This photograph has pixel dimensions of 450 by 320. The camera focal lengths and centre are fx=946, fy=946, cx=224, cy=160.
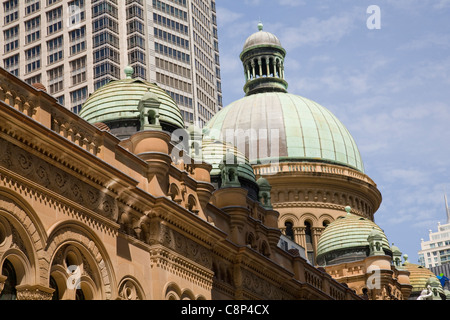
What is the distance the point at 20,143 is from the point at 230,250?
14456 mm

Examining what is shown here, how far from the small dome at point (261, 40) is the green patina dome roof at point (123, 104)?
4817 cm

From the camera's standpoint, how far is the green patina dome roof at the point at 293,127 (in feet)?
268

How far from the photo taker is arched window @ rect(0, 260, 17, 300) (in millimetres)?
28688

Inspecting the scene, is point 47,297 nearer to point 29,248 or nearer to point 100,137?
point 29,248

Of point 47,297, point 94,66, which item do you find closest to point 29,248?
point 47,297

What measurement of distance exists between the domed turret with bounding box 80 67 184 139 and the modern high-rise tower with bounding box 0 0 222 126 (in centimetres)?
8494

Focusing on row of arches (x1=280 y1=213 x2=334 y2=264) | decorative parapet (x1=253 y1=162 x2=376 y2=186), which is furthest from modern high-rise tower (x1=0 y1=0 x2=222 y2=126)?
row of arches (x1=280 y1=213 x2=334 y2=264)

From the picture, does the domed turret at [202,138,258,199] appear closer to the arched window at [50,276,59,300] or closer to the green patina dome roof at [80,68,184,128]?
the green patina dome roof at [80,68,184,128]

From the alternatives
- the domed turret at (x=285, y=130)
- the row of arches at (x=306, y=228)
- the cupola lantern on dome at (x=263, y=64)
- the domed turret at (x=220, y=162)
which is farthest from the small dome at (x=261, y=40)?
the domed turret at (x=220, y=162)

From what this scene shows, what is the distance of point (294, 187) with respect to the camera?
8069 cm

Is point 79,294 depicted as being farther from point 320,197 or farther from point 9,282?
point 320,197

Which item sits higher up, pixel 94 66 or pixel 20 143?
pixel 94 66

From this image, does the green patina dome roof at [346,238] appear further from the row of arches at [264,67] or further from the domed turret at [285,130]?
the row of arches at [264,67]
